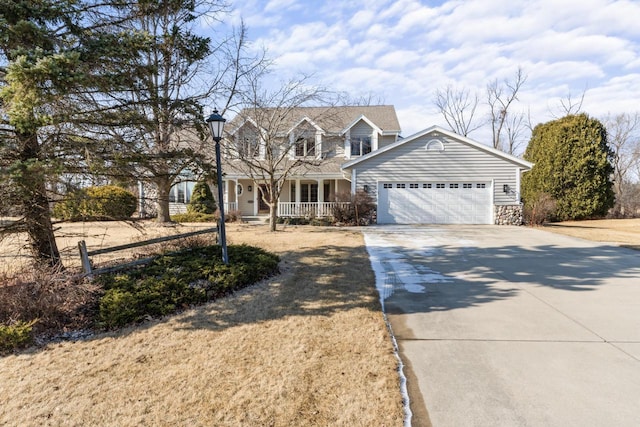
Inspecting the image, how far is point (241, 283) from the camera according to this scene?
6043mm

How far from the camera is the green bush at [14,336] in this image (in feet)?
12.1

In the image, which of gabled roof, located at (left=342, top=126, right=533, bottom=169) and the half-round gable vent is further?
the half-round gable vent

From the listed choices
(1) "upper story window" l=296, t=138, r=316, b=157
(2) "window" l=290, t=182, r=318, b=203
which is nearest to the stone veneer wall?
(1) "upper story window" l=296, t=138, r=316, b=157

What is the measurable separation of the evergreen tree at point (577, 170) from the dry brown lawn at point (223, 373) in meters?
19.9

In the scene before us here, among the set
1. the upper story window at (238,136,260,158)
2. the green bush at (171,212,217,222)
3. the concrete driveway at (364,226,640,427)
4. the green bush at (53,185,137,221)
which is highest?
the upper story window at (238,136,260,158)

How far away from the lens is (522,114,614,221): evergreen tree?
2008 cm

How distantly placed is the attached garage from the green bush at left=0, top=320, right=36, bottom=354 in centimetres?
1480

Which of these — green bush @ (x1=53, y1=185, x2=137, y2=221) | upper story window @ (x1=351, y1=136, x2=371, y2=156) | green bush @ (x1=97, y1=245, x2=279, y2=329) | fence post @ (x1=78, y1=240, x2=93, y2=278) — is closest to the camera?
green bush @ (x1=97, y1=245, x2=279, y2=329)

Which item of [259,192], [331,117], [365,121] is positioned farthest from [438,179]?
[259,192]

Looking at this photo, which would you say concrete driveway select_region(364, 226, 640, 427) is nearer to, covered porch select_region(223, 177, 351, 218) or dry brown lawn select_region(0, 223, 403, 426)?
dry brown lawn select_region(0, 223, 403, 426)

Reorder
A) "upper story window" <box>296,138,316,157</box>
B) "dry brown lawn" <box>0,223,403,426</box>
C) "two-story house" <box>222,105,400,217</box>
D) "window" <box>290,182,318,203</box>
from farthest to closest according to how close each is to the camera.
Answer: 1. "window" <box>290,182,318,203</box>
2. "upper story window" <box>296,138,316,157</box>
3. "two-story house" <box>222,105,400,217</box>
4. "dry brown lawn" <box>0,223,403,426</box>

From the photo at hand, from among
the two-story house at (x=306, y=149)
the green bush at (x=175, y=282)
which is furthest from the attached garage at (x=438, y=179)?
the green bush at (x=175, y=282)

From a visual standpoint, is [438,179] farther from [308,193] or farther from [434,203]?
[308,193]

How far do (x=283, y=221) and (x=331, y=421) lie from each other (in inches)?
623
